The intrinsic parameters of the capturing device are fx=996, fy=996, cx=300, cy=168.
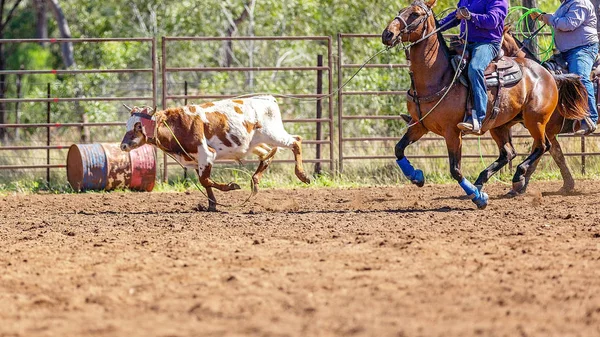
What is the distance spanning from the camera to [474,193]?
34.1 ft

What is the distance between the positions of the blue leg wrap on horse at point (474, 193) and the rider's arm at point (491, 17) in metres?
1.63

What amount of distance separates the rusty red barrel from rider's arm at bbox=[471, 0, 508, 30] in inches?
204

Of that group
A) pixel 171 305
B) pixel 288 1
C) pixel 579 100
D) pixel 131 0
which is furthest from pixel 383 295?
pixel 131 0

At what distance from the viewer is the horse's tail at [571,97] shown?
11.6 meters

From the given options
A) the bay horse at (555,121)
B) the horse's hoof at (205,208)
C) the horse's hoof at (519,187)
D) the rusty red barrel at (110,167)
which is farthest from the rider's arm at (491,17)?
the rusty red barrel at (110,167)

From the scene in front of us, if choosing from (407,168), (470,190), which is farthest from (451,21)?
(470,190)

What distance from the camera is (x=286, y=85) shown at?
2308 centimetres

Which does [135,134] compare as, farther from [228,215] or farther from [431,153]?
[431,153]

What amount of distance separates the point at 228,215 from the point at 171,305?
470cm

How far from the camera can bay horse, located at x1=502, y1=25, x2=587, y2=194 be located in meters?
11.4

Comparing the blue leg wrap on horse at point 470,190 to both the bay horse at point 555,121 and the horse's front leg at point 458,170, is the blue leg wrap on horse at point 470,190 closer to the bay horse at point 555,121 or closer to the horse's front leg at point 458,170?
the horse's front leg at point 458,170

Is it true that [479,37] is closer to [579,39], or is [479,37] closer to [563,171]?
[579,39]

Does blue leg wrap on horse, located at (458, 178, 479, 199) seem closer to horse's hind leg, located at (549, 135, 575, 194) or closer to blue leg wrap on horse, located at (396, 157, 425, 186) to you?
blue leg wrap on horse, located at (396, 157, 425, 186)

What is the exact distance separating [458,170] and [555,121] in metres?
2.27
